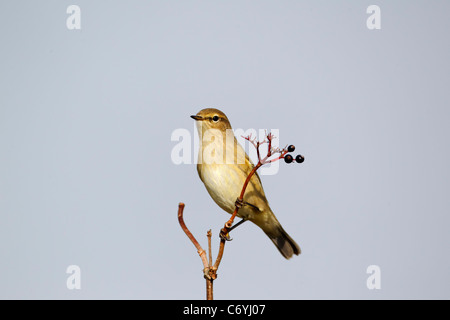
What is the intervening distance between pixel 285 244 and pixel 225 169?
1400mm

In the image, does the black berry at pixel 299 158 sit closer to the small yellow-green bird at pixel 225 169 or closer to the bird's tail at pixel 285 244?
the small yellow-green bird at pixel 225 169

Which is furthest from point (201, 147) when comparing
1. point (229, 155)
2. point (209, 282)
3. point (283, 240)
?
point (209, 282)

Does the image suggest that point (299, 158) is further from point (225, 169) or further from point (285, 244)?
point (285, 244)

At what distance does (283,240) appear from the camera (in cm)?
591

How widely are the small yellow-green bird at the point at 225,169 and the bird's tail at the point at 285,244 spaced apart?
0.73ft

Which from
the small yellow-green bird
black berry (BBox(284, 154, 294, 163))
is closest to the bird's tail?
the small yellow-green bird

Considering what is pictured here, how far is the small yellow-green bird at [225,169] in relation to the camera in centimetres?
508

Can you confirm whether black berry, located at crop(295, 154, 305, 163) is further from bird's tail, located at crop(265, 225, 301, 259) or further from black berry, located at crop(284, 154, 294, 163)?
bird's tail, located at crop(265, 225, 301, 259)

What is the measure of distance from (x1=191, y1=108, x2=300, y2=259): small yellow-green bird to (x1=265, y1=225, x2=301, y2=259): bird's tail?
0.73 ft

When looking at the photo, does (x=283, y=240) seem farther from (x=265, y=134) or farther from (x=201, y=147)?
(x=265, y=134)

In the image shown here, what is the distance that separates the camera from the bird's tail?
19.3 feet

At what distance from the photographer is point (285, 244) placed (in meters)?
5.91

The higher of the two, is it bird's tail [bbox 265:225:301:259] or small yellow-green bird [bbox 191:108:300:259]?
small yellow-green bird [bbox 191:108:300:259]

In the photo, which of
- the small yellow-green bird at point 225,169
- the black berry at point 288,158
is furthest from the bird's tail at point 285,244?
the black berry at point 288,158
